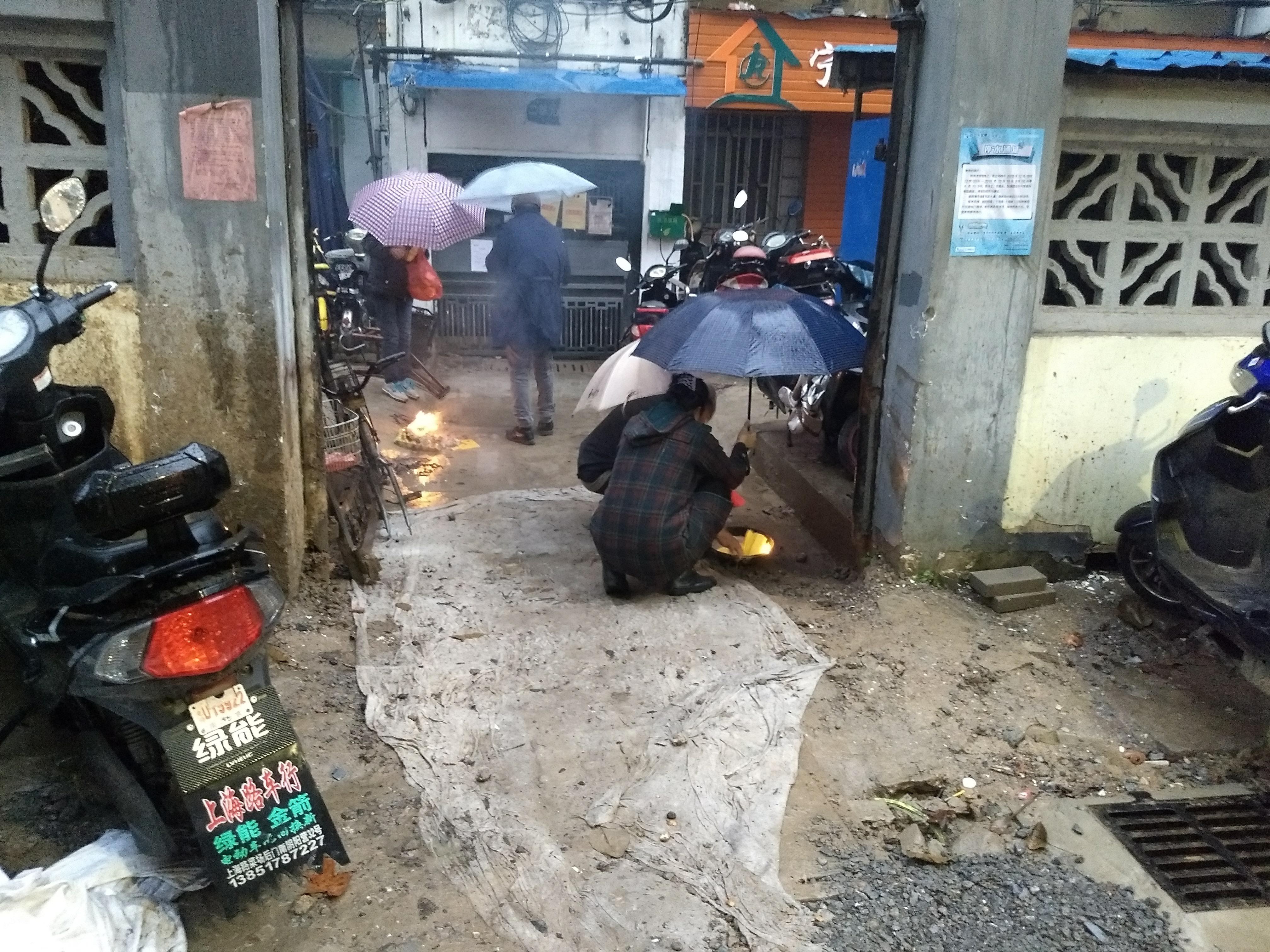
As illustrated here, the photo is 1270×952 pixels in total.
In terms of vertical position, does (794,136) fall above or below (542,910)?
above

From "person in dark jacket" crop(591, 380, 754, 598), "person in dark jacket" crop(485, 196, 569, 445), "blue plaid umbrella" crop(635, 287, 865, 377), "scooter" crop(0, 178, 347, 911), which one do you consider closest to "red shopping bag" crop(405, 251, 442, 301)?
"person in dark jacket" crop(485, 196, 569, 445)

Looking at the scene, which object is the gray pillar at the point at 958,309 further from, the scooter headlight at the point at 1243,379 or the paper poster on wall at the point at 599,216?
the paper poster on wall at the point at 599,216

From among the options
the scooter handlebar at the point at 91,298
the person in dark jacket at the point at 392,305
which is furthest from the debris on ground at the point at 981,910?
the person in dark jacket at the point at 392,305

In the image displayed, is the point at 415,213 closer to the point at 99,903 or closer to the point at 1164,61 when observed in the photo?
the point at 1164,61

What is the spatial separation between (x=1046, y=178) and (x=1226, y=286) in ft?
4.51

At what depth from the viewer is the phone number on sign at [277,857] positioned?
102 inches

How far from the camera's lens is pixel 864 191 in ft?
31.0

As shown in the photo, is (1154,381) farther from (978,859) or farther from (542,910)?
(542,910)

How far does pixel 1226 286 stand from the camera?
16.9ft

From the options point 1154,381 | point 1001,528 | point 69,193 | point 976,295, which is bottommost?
point 1001,528

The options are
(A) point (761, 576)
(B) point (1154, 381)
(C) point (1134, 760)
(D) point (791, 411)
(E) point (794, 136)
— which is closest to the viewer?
(C) point (1134, 760)

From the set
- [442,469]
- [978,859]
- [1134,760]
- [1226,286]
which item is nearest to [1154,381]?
[1226,286]

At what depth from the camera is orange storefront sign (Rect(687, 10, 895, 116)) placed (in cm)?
1155

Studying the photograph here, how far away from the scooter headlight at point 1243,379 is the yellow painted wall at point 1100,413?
81cm
